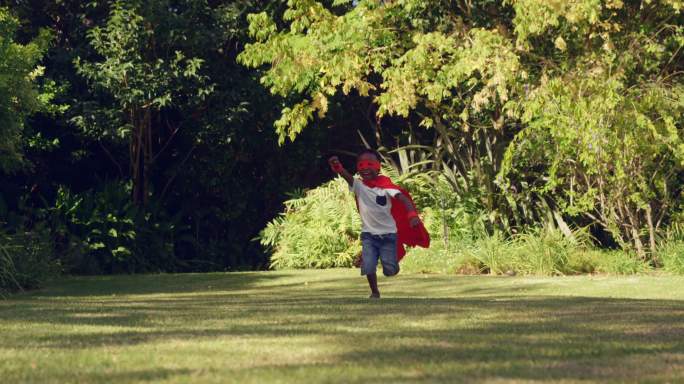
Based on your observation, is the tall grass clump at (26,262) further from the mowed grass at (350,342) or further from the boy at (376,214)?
the boy at (376,214)

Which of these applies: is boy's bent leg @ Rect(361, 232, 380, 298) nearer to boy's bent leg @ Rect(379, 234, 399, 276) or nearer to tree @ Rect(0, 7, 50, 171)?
boy's bent leg @ Rect(379, 234, 399, 276)

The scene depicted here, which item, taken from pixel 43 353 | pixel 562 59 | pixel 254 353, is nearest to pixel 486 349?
pixel 254 353

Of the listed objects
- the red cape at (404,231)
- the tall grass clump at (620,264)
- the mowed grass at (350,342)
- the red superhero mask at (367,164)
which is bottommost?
the mowed grass at (350,342)

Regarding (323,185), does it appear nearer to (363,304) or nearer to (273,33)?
(273,33)

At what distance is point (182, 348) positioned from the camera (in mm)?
6824

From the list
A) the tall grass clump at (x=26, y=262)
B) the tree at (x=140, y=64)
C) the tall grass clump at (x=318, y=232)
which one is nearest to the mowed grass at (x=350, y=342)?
the tall grass clump at (x=26, y=262)

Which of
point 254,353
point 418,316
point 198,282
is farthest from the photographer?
point 198,282

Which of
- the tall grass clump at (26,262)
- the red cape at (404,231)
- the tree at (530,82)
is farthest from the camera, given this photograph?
the tree at (530,82)

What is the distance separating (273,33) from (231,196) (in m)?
5.34

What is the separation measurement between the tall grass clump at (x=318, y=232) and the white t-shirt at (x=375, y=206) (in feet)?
33.1

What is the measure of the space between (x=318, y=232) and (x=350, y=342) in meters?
15.2

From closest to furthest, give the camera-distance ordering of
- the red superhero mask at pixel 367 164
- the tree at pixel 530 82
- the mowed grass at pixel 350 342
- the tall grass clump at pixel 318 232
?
the mowed grass at pixel 350 342 → the red superhero mask at pixel 367 164 → the tree at pixel 530 82 → the tall grass clump at pixel 318 232

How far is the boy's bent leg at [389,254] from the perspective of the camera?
39.6ft

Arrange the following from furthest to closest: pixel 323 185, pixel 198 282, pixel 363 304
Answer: pixel 323 185 → pixel 198 282 → pixel 363 304
